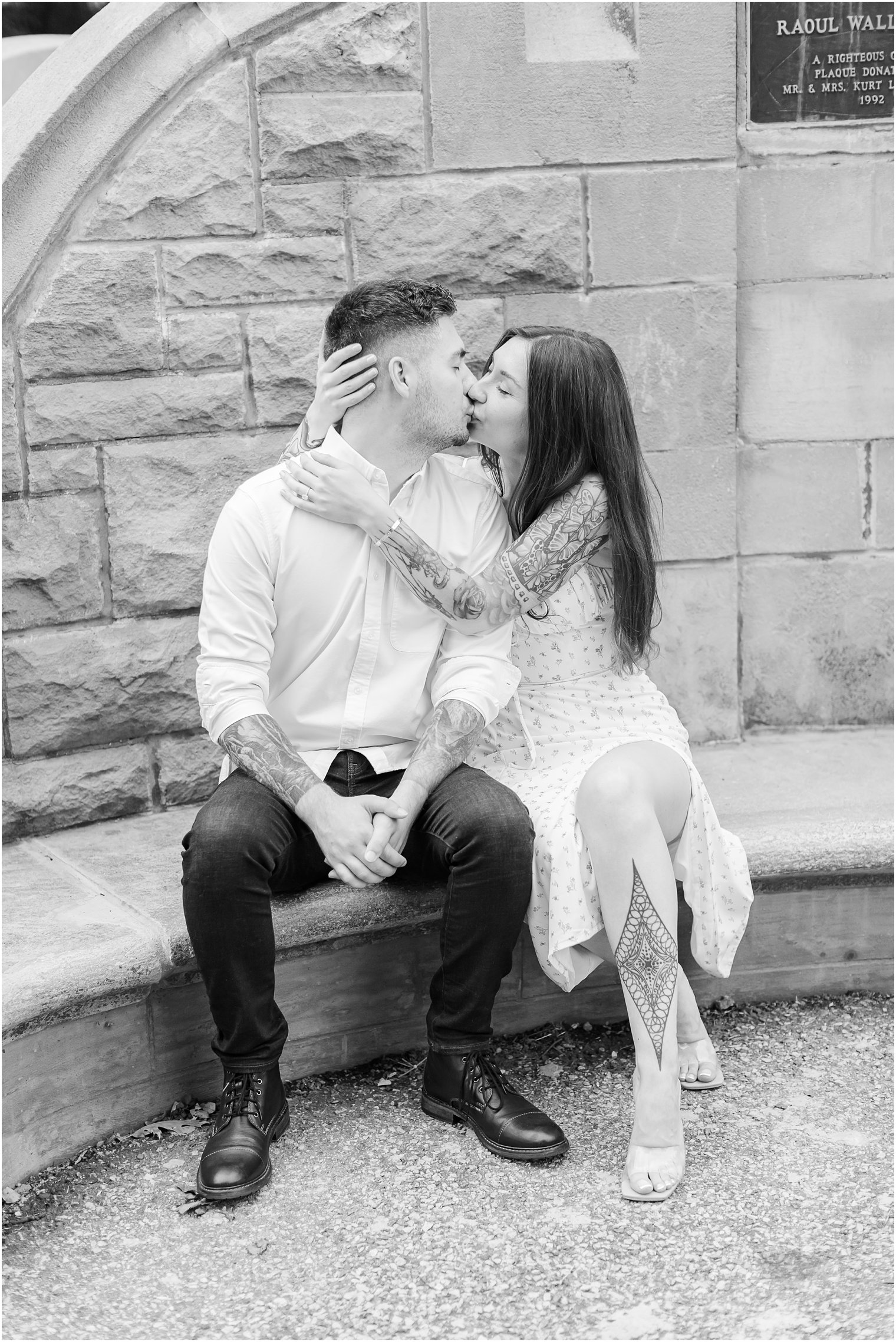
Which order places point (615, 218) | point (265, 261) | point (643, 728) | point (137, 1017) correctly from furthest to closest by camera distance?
point (615, 218) → point (265, 261) → point (643, 728) → point (137, 1017)

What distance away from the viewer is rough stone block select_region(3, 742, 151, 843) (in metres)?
3.22

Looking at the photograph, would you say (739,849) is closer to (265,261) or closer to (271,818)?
(271,818)

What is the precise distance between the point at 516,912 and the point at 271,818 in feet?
1.60

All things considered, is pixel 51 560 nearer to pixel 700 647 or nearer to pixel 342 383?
pixel 342 383

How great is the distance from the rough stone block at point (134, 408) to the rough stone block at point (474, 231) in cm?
47

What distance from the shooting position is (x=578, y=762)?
265 centimetres

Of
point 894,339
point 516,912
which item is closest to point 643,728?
point 516,912

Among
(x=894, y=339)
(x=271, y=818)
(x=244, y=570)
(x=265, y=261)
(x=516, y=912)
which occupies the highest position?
Answer: (x=265, y=261)

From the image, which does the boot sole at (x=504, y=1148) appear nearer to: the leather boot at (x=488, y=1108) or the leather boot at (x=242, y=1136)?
the leather boot at (x=488, y=1108)

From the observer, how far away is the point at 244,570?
2582mm

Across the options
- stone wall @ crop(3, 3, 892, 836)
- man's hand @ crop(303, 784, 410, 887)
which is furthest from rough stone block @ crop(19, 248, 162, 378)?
man's hand @ crop(303, 784, 410, 887)

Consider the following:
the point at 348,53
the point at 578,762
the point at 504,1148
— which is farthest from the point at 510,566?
the point at 348,53

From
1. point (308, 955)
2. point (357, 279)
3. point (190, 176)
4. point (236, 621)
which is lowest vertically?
point (308, 955)

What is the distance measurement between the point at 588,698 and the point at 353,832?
0.63m
